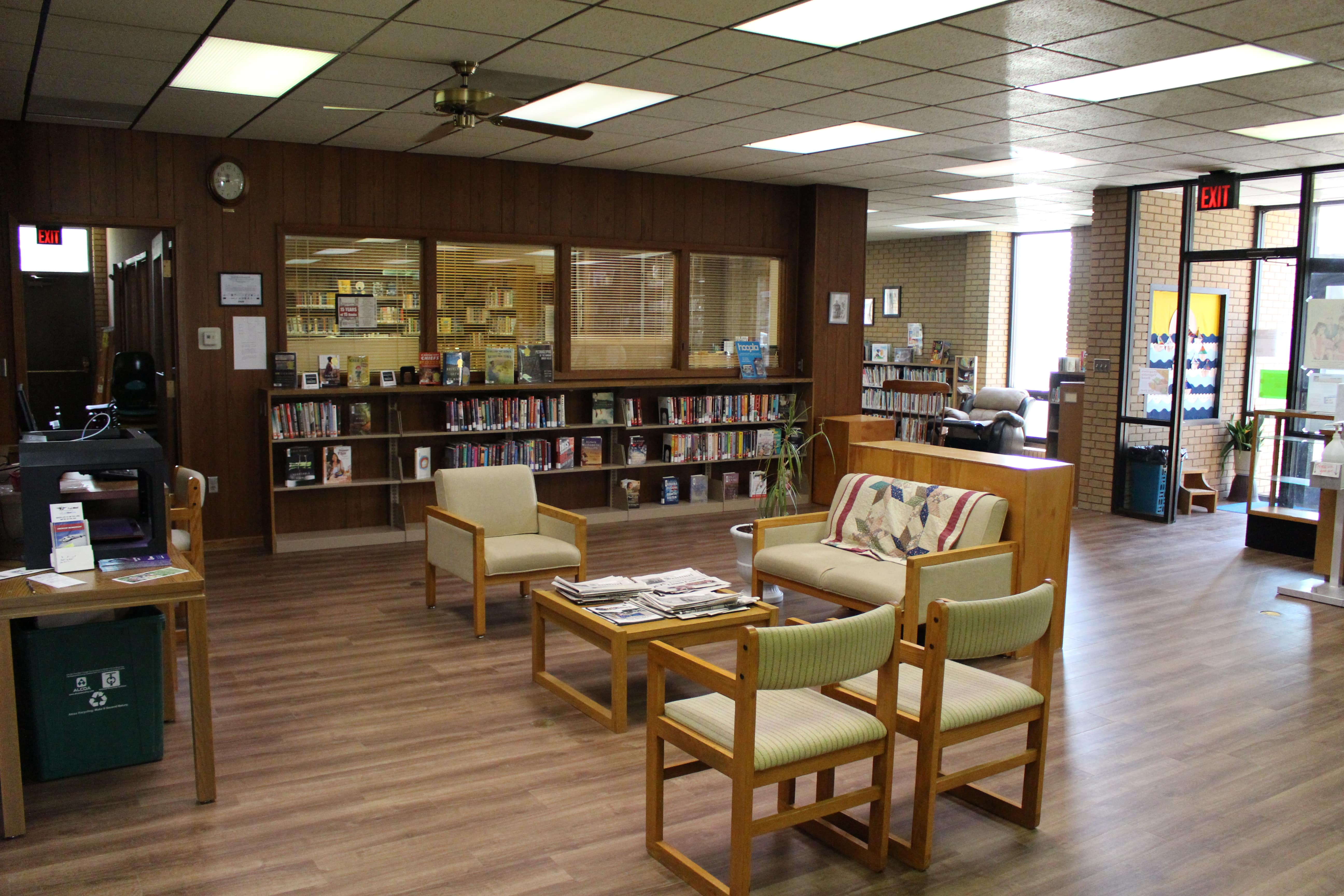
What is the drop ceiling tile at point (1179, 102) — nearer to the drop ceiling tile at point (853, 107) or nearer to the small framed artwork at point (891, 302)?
the drop ceiling tile at point (853, 107)

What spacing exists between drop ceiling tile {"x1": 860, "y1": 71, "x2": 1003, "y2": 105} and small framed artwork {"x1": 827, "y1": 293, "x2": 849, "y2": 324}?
3.95 m

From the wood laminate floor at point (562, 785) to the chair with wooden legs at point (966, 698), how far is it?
0.17 meters

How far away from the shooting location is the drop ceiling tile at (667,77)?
5402mm

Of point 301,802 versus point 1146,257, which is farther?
point 1146,257

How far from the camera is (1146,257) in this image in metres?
9.59

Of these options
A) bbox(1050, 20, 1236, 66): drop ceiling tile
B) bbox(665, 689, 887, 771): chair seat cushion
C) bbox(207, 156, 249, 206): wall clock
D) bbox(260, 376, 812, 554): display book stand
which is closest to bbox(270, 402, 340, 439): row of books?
bbox(260, 376, 812, 554): display book stand

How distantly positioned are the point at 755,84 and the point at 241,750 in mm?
4225

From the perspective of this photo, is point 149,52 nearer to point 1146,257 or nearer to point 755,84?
point 755,84

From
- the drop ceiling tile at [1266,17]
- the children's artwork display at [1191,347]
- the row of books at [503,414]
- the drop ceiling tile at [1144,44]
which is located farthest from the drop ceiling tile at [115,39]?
the children's artwork display at [1191,347]

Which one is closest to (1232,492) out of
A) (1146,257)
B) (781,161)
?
(1146,257)

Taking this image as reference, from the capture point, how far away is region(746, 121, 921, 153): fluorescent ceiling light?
7180mm

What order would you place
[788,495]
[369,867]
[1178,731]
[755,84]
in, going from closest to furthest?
[369,867], [1178,731], [755,84], [788,495]

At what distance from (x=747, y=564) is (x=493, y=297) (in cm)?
359

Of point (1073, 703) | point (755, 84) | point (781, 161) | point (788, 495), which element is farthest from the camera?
point (781, 161)
